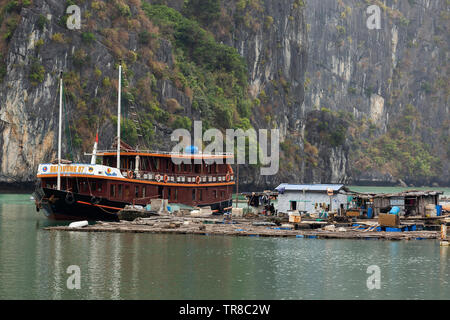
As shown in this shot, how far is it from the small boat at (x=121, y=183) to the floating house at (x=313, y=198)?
8.33 m

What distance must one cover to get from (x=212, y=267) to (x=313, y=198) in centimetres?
2336

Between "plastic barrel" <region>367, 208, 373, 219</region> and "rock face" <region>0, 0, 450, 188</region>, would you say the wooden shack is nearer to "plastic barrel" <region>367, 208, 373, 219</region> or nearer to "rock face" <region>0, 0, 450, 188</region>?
"plastic barrel" <region>367, 208, 373, 219</region>

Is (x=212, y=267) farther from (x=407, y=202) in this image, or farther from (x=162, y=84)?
(x=162, y=84)

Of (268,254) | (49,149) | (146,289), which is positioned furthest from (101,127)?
(146,289)

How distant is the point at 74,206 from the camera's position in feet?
181

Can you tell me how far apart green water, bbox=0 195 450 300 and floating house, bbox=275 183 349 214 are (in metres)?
11.4

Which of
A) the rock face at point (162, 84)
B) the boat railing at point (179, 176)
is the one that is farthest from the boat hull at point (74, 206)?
the rock face at point (162, 84)

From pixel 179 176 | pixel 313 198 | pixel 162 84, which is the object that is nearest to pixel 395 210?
pixel 313 198

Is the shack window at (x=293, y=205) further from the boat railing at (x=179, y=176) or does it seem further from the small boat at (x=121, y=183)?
the boat railing at (x=179, y=176)

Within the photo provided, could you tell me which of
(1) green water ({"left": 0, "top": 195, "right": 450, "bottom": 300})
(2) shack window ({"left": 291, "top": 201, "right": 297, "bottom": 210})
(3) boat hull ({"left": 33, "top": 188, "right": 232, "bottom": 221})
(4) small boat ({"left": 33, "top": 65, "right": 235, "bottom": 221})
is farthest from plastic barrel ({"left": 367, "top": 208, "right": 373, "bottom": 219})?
(3) boat hull ({"left": 33, "top": 188, "right": 232, "bottom": 221})

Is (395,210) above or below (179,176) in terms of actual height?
below

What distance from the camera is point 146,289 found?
29984 millimetres
